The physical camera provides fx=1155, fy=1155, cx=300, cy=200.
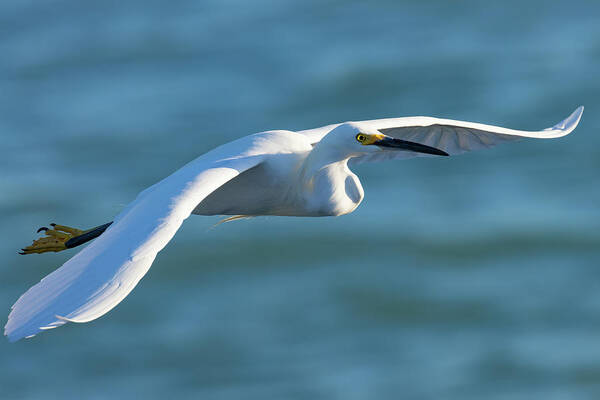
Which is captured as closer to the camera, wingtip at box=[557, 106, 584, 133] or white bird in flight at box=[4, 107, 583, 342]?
white bird in flight at box=[4, 107, 583, 342]

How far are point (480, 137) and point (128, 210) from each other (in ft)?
11.6

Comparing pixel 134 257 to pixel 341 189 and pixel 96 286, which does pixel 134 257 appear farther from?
pixel 341 189

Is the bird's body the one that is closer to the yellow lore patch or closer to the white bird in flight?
the white bird in flight

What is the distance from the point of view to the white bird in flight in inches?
245

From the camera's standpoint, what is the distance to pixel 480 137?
9.95 m

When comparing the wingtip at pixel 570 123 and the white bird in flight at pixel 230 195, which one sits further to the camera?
the wingtip at pixel 570 123

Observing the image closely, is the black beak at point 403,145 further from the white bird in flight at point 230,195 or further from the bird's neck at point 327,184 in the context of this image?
the bird's neck at point 327,184

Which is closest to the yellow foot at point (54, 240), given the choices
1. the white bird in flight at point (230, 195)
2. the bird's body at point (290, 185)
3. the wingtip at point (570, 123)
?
the white bird in flight at point (230, 195)

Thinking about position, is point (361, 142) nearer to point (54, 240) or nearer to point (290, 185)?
point (290, 185)

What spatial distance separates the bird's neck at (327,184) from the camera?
28.0 ft

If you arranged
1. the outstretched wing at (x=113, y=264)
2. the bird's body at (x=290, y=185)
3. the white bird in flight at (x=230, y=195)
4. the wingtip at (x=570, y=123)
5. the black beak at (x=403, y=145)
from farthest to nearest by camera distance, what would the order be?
the wingtip at (x=570, y=123) < the bird's body at (x=290, y=185) < the black beak at (x=403, y=145) < the white bird in flight at (x=230, y=195) < the outstretched wing at (x=113, y=264)

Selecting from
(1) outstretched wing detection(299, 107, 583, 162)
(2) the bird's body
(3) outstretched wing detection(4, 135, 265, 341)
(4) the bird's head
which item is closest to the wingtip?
(1) outstretched wing detection(299, 107, 583, 162)

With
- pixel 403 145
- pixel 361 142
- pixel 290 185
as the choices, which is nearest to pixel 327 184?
pixel 290 185

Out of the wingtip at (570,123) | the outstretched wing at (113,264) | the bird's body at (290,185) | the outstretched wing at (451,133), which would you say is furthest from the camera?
the wingtip at (570,123)
